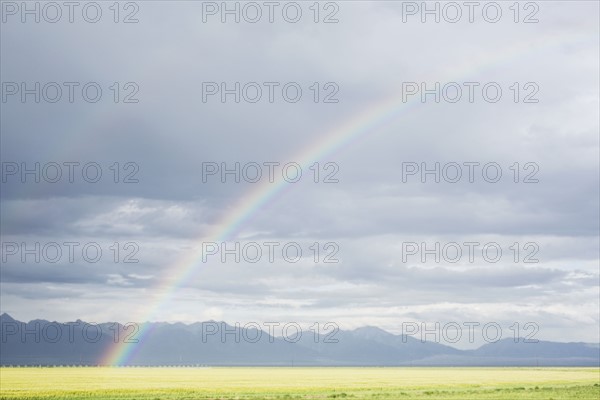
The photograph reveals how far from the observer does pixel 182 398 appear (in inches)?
3219

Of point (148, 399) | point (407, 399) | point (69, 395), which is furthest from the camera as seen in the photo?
point (69, 395)

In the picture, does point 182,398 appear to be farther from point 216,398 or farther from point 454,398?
point 454,398

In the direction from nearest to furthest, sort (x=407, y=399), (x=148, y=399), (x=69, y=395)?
(x=407, y=399)
(x=148, y=399)
(x=69, y=395)

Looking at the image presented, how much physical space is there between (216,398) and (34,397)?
66.1 feet

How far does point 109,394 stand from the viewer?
9256 cm

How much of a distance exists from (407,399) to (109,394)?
3906 centimetres

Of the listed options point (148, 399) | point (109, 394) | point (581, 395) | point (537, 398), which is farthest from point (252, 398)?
point (581, 395)

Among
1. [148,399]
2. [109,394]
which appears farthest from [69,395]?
[148,399]

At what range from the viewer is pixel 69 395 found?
8812cm

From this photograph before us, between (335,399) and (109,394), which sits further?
(109,394)

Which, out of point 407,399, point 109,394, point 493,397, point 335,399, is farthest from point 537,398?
point 109,394

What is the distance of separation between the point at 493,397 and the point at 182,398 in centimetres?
3324

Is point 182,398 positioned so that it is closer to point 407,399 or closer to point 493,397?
point 407,399

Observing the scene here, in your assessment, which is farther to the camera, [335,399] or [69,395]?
[69,395]
